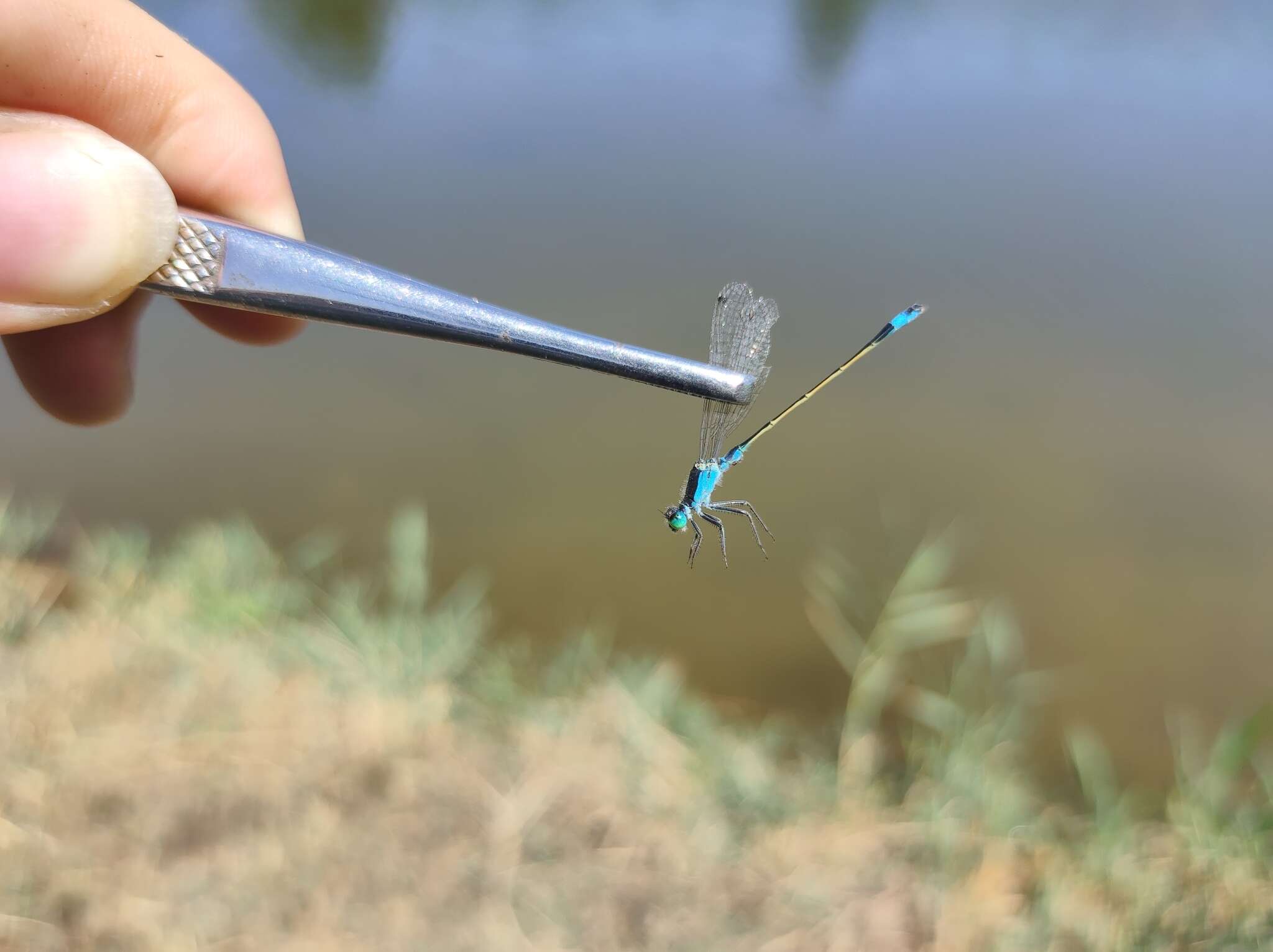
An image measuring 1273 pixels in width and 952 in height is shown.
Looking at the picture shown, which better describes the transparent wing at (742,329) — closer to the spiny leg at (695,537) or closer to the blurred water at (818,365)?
the spiny leg at (695,537)

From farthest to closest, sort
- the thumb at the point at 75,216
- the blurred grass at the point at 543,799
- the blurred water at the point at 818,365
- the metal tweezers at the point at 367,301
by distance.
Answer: the blurred water at the point at 818,365, the blurred grass at the point at 543,799, the thumb at the point at 75,216, the metal tweezers at the point at 367,301

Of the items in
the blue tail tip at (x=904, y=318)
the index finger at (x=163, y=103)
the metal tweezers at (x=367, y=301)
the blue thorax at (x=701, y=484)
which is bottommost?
the blue thorax at (x=701, y=484)

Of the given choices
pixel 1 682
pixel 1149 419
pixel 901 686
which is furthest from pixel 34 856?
pixel 1149 419

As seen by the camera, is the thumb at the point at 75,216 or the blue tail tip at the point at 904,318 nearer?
the thumb at the point at 75,216

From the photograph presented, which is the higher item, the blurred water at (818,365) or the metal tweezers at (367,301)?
the blurred water at (818,365)

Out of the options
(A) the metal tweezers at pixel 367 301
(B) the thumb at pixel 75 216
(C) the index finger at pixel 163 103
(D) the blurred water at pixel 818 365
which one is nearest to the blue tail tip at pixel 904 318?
(A) the metal tweezers at pixel 367 301

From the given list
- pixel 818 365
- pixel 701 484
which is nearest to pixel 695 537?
pixel 701 484

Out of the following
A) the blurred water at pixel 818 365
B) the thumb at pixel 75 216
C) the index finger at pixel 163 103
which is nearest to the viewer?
the thumb at pixel 75 216

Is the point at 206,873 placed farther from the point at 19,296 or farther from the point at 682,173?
the point at 682,173
